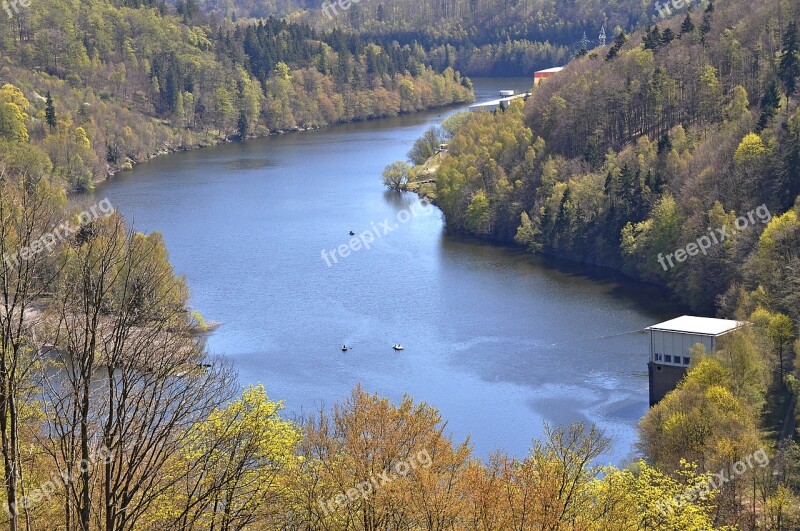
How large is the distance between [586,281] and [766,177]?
759cm

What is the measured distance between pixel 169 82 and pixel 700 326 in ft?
240

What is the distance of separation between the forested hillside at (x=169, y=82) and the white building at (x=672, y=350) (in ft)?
149

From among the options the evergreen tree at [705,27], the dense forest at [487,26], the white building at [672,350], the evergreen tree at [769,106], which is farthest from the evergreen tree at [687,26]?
the dense forest at [487,26]

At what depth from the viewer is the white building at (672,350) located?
107 feet

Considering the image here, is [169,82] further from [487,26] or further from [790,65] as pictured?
[790,65]

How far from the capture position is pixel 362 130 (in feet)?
328

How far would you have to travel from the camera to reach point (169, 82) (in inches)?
3920

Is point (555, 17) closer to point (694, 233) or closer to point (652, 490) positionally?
point (694, 233)

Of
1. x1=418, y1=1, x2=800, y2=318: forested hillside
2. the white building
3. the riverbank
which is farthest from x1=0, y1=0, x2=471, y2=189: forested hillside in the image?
the white building

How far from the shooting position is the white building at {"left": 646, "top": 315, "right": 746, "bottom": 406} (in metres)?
32.6

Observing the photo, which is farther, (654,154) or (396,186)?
(396,186)

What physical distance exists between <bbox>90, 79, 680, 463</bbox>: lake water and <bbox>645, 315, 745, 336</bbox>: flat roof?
1741 mm

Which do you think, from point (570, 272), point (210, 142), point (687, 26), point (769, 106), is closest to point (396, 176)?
point (687, 26)

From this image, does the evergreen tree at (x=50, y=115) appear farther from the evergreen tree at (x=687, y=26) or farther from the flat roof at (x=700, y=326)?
the flat roof at (x=700, y=326)
